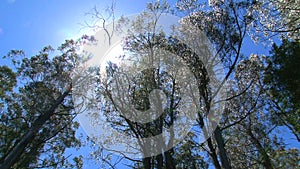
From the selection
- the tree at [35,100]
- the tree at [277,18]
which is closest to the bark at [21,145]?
the tree at [35,100]

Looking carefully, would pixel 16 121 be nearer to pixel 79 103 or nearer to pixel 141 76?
pixel 79 103

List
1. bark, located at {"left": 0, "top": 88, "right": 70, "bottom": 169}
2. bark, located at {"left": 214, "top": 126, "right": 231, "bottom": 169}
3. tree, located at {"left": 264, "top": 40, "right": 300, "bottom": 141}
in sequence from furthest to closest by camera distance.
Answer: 1. tree, located at {"left": 264, "top": 40, "right": 300, "bottom": 141}
2. bark, located at {"left": 214, "top": 126, "right": 231, "bottom": 169}
3. bark, located at {"left": 0, "top": 88, "right": 70, "bottom": 169}

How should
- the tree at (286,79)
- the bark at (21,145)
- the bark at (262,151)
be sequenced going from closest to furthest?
the bark at (21,145), the tree at (286,79), the bark at (262,151)

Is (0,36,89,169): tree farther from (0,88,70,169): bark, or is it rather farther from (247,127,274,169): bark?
(247,127,274,169): bark

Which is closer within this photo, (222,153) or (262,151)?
(222,153)

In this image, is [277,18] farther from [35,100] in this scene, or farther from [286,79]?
[35,100]

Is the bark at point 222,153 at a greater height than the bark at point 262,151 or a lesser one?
lesser

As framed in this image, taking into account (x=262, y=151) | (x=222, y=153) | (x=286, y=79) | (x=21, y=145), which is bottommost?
(x=222, y=153)

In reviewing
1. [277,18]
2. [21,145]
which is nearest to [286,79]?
[277,18]

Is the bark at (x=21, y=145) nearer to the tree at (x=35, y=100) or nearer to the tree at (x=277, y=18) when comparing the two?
the tree at (x=35, y=100)

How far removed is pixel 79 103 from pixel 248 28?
8512 mm

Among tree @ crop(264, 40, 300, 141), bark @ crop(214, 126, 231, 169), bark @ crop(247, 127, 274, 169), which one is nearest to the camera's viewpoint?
bark @ crop(214, 126, 231, 169)

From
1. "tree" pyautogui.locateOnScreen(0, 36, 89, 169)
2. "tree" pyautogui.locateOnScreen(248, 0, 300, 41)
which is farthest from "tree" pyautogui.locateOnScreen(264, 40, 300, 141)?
"tree" pyautogui.locateOnScreen(0, 36, 89, 169)

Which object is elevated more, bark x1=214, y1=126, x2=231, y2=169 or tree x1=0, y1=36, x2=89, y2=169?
tree x1=0, y1=36, x2=89, y2=169
